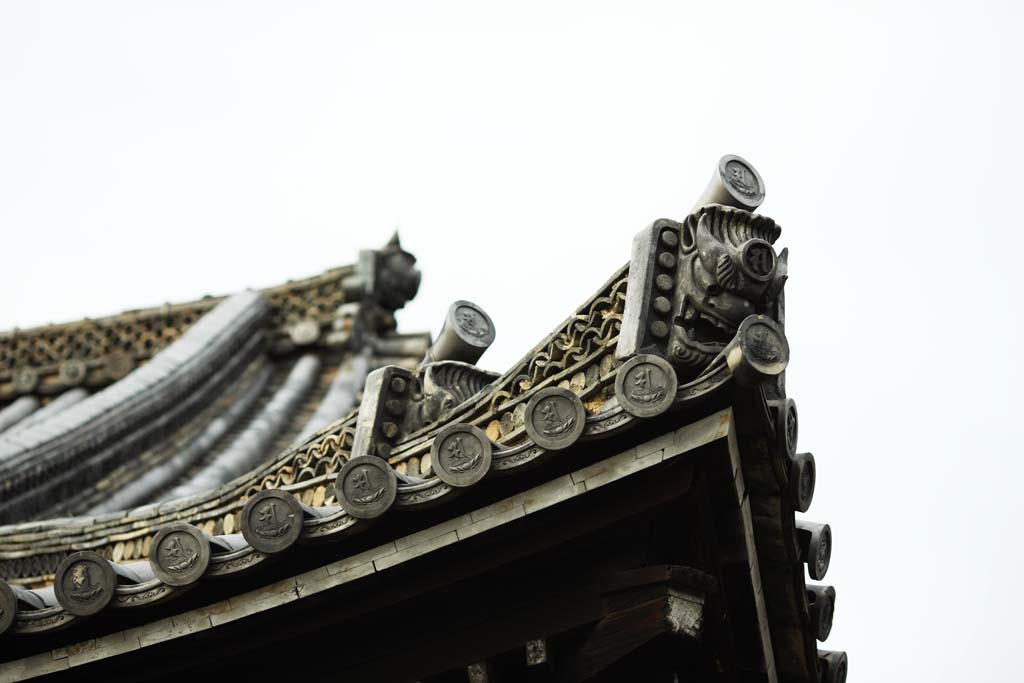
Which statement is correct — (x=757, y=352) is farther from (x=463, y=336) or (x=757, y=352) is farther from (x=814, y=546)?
(x=463, y=336)

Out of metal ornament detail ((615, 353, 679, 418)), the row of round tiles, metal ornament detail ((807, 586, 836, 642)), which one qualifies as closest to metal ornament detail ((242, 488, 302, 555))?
the row of round tiles

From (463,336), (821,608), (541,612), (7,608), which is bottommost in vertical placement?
(541,612)

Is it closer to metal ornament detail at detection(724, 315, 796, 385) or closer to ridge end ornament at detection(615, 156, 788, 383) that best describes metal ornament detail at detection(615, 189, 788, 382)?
ridge end ornament at detection(615, 156, 788, 383)

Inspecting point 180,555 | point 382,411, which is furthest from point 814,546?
point 180,555

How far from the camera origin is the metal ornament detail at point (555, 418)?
684cm

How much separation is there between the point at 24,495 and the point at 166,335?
4.61m

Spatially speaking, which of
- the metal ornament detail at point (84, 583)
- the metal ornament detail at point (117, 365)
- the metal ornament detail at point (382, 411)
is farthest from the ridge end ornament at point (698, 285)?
the metal ornament detail at point (117, 365)

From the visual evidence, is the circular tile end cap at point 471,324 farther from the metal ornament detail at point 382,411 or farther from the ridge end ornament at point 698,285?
the ridge end ornament at point 698,285

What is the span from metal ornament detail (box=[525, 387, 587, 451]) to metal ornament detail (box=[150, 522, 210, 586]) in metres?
1.50

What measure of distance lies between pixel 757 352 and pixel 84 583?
3047mm

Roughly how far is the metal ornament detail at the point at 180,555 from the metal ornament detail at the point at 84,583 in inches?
9.2

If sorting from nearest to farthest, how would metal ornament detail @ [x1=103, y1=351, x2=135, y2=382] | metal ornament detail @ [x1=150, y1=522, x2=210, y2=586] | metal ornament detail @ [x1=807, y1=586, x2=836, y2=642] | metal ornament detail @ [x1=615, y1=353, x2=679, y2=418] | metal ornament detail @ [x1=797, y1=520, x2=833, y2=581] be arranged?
metal ornament detail @ [x1=615, y1=353, x2=679, y2=418], metal ornament detail @ [x1=150, y1=522, x2=210, y2=586], metal ornament detail @ [x1=797, y1=520, x2=833, y2=581], metal ornament detail @ [x1=807, y1=586, x2=836, y2=642], metal ornament detail @ [x1=103, y1=351, x2=135, y2=382]

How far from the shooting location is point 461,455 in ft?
23.1

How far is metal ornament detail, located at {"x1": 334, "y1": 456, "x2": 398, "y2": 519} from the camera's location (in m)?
7.07
